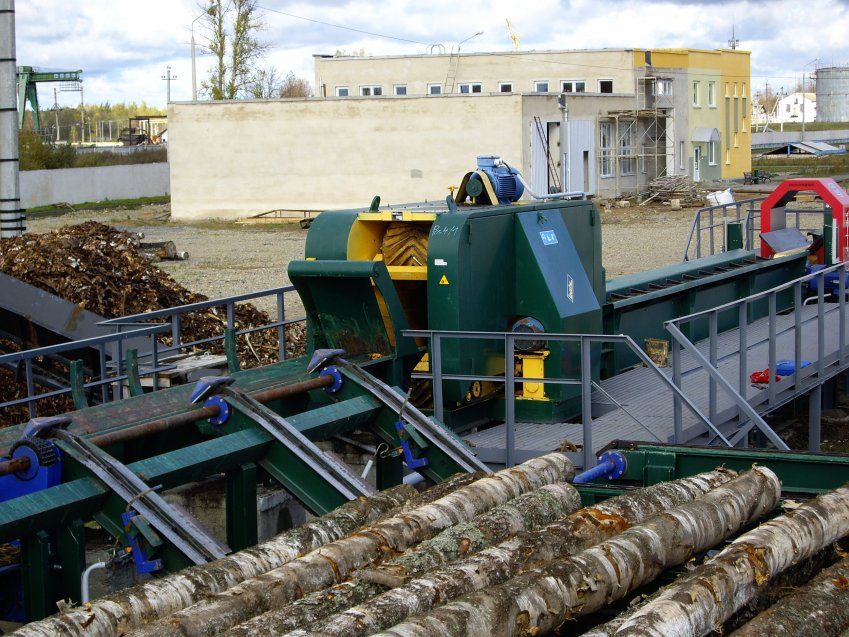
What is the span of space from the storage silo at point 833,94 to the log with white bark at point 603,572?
13627 centimetres

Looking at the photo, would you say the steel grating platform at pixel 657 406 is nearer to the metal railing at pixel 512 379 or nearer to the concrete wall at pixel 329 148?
A: the metal railing at pixel 512 379

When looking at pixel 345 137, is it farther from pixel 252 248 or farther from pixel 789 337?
pixel 789 337

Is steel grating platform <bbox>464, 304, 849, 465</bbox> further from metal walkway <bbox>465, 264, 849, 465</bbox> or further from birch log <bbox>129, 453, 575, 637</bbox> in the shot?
birch log <bbox>129, 453, 575, 637</bbox>

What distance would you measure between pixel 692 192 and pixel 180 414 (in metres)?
41.8

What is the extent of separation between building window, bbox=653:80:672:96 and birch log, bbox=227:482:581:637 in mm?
46910

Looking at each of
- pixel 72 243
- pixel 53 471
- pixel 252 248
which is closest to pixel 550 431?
pixel 53 471

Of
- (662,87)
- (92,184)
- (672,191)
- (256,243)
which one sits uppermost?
(662,87)

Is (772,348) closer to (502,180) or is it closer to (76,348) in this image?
(502,180)

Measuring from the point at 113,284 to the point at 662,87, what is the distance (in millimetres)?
40925

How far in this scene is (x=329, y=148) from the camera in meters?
43.9

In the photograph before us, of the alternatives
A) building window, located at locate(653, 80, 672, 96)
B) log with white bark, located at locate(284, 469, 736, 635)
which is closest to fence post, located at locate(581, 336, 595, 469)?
log with white bark, located at locate(284, 469, 736, 635)

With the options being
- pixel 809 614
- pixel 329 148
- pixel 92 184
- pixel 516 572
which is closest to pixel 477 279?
pixel 516 572

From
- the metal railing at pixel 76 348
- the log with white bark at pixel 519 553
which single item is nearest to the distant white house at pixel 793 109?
the metal railing at pixel 76 348

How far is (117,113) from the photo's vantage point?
154m
